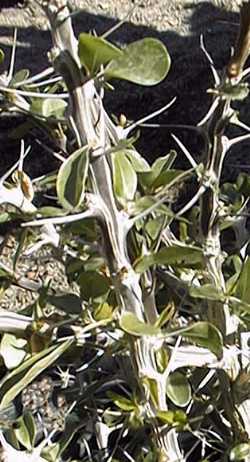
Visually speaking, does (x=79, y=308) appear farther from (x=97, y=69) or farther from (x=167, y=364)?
(x=97, y=69)

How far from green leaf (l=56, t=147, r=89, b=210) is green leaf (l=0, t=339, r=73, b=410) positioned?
0.17m

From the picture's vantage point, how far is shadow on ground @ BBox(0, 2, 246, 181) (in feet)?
7.03

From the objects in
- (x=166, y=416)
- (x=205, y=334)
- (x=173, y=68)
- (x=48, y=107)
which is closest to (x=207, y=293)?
(x=205, y=334)

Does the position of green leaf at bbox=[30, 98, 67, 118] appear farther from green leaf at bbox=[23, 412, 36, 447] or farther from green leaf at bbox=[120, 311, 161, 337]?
green leaf at bbox=[23, 412, 36, 447]

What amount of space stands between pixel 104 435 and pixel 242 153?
3.25 ft

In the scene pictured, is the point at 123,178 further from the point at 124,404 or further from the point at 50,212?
the point at 124,404

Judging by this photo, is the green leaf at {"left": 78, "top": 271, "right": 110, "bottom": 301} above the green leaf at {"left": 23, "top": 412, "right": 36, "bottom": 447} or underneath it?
above

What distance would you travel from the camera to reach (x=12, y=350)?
3.32 feet

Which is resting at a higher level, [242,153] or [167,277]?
[167,277]

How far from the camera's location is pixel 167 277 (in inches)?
42.6

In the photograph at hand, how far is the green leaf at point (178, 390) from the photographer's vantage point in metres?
1.00

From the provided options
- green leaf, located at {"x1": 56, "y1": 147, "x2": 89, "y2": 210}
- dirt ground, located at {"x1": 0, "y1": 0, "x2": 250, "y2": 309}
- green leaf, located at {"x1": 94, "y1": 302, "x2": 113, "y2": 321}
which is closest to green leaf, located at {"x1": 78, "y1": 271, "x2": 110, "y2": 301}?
green leaf, located at {"x1": 94, "y1": 302, "x2": 113, "y2": 321}

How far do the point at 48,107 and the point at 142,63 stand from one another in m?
0.26

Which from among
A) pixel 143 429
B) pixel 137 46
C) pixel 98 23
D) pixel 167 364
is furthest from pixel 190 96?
pixel 137 46
